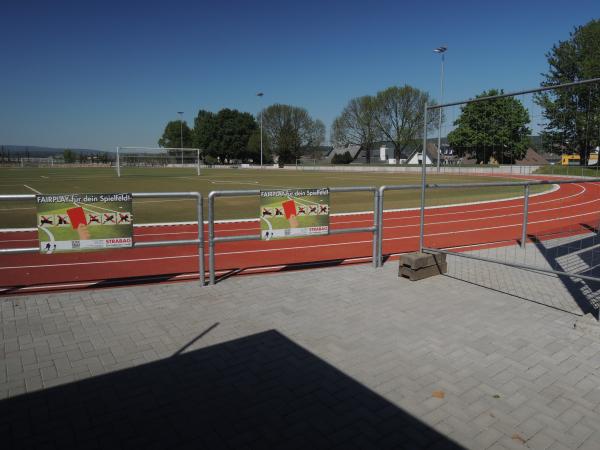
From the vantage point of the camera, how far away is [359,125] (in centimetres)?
8794

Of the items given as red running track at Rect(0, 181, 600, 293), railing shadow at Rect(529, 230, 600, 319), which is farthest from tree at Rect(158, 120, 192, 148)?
railing shadow at Rect(529, 230, 600, 319)

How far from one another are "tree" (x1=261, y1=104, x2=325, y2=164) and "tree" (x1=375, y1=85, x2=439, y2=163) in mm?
20288

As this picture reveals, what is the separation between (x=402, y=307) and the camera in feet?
19.1

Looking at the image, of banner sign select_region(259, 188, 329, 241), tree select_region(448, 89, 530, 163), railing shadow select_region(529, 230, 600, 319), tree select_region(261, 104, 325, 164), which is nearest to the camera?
railing shadow select_region(529, 230, 600, 319)

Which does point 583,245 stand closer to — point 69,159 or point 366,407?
point 366,407

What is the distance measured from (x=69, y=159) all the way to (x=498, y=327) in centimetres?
11554

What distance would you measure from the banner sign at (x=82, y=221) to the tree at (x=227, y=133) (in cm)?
10924

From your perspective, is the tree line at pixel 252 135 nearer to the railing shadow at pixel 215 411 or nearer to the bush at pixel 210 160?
the bush at pixel 210 160

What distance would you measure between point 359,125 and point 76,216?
85807mm

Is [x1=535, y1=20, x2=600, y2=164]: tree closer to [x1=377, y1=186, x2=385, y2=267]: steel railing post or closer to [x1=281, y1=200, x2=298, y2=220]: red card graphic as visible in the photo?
[x1=377, y1=186, x2=385, y2=267]: steel railing post

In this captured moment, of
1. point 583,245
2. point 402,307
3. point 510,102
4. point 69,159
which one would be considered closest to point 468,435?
point 402,307

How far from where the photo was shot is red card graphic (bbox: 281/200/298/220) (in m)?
6.92

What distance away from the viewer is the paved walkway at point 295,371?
3150 millimetres

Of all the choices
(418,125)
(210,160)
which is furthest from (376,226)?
(210,160)
